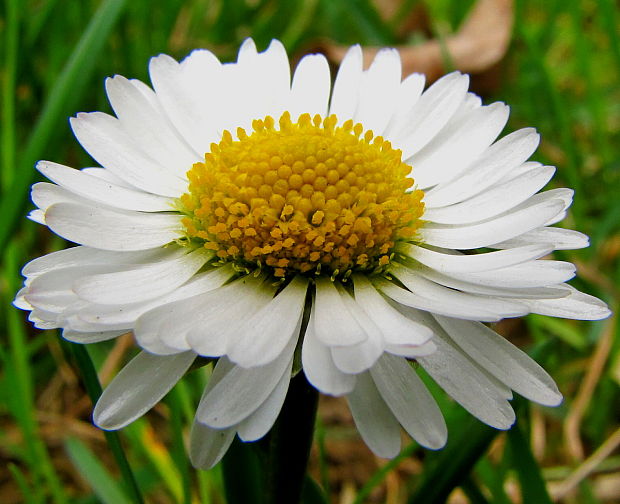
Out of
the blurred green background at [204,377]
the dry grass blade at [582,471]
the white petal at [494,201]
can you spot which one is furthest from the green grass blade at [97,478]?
the dry grass blade at [582,471]

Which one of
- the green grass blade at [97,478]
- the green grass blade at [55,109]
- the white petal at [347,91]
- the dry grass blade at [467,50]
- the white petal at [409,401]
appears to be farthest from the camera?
the dry grass blade at [467,50]

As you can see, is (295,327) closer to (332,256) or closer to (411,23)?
(332,256)

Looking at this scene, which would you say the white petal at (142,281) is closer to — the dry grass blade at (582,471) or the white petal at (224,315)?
the white petal at (224,315)

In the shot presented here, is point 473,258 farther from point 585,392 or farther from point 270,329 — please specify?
point 585,392

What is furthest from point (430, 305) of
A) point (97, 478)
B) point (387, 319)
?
point (97, 478)

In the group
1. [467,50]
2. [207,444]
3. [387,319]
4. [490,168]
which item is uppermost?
[467,50]

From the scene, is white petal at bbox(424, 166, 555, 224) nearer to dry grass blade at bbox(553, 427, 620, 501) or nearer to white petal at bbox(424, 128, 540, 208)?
white petal at bbox(424, 128, 540, 208)
